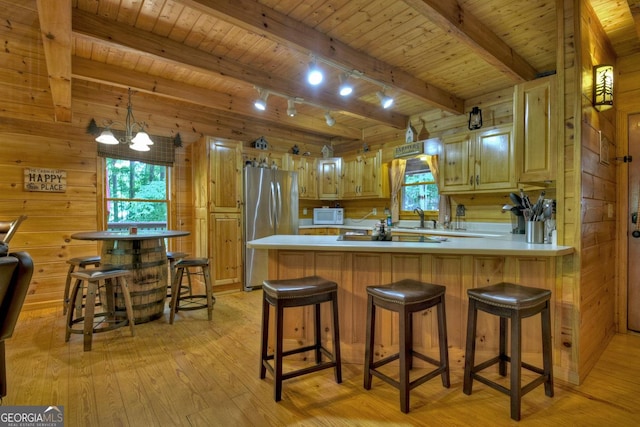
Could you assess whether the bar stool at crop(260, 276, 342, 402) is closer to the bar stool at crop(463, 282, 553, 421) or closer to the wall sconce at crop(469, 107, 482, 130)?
the bar stool at crop(463, 282, 553, 421)

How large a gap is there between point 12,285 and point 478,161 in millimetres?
4117

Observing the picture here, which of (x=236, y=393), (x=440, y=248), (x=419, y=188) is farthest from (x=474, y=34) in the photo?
(x=236, y=393)

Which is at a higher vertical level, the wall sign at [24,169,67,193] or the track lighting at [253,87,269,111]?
the track lighting at [253,87,269,111]

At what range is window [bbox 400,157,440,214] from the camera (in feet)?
15.4

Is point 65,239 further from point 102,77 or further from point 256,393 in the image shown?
point 256,393

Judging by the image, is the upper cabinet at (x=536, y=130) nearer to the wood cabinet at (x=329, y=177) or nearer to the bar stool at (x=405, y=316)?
the bar stool at (x=405, y=316)

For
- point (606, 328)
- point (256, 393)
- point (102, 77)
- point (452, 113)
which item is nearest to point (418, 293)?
point (256, 393)

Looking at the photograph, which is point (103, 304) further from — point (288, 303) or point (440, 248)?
point (440, 248)

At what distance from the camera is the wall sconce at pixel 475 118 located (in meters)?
4.00

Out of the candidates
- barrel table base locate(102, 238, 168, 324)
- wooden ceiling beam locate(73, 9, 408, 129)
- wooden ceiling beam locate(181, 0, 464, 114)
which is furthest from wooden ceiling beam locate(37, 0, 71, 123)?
barrel table base locate(102, 238, 168, 324)

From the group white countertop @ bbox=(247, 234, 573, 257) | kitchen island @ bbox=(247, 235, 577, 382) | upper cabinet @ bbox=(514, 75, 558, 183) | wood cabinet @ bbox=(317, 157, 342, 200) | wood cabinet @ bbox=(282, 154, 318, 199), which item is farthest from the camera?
wood cabinet @ bbox=(317, 157, 342, 200)

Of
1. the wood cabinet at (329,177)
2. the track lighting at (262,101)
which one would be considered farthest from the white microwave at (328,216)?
the track lighting at (262,101)

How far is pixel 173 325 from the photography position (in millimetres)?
3082

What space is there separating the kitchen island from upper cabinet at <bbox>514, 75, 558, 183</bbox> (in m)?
0.55
